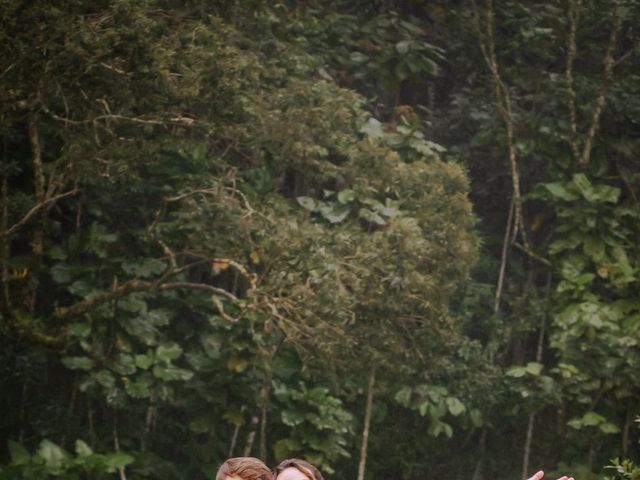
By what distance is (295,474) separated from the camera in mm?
2572

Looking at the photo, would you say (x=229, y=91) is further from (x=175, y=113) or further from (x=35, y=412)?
(x=35, y=412)

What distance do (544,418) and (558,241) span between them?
1704mm

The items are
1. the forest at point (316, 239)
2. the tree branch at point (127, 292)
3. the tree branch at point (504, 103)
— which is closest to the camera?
the forest at point (316, 239)

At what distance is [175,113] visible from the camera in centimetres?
700

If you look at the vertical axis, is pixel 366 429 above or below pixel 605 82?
below

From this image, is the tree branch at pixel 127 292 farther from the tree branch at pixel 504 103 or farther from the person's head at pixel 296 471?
the person's head at pixel 296 471

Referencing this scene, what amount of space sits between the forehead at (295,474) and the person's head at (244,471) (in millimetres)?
145

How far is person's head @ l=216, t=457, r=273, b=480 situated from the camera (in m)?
2.74

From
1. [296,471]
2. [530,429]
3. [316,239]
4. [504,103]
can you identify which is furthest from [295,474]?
[504,103]

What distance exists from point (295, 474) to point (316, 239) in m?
4.80

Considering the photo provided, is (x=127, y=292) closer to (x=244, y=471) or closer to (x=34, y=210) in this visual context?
(x=34, y=210)

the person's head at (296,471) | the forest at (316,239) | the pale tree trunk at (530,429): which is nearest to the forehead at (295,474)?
the person's head at (296,471)

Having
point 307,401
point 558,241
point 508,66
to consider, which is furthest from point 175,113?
point 508,66

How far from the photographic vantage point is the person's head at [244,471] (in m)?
2.74
